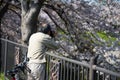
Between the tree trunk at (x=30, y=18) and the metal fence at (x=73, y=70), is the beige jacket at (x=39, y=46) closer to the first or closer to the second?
the metal fence at (x=73, y=70)

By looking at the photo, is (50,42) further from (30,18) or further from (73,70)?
(30,18)

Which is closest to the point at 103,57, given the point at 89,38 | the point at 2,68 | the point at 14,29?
the point at 89,38

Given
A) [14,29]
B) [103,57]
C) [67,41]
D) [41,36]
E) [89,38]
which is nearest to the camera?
[41,36]

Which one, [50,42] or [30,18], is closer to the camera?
[50,42]

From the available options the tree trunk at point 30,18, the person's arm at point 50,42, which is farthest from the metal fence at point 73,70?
the tree trunk at point 30,18

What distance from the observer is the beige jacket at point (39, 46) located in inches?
270

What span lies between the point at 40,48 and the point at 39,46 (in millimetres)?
42

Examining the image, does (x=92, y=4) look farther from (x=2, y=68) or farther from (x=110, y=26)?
(x=2, y=68)

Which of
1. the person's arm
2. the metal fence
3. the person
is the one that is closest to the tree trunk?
the metal fence

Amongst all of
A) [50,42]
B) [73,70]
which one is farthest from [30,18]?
[73,70]

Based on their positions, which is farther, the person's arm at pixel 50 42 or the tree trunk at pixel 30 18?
the tree trunk at pixel 30 18

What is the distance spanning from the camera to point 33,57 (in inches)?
277

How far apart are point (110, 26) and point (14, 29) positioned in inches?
252

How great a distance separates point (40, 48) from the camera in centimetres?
696
